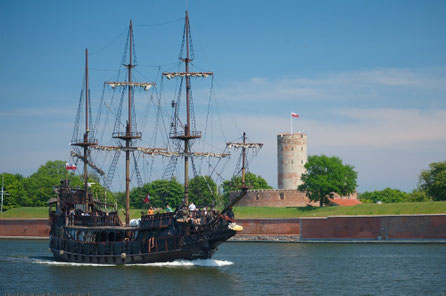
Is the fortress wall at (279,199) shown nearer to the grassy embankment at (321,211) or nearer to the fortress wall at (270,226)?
the grassy embankment at (321,211)

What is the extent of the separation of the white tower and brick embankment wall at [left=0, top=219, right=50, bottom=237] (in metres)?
31.9

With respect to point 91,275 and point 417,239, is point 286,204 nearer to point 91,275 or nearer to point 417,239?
point 417,239

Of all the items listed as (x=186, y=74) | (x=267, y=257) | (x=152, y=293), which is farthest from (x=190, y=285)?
(x=186, y=74)

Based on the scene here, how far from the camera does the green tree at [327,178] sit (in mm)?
78500

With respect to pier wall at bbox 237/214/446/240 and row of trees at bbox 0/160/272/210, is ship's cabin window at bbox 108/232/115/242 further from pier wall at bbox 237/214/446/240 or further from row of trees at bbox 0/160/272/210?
row of trees at bbox 0/160/272/210

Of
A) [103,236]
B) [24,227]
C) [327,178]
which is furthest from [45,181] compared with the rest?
[103,236]

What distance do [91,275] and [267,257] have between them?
1626 cm

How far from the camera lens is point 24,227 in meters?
80.6

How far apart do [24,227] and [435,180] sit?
48.0 metres

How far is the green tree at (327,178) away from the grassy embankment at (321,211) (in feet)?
13.5

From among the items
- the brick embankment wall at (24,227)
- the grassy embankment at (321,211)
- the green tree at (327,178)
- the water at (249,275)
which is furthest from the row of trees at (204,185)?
the water at (249,275)

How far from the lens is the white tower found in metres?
91.2

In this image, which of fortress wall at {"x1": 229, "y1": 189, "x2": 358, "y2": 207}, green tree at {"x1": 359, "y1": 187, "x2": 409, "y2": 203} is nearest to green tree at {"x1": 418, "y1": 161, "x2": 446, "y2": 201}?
fortress wall at {"x1": 229, "y1": 189, "x2": 358, "y2": 207}

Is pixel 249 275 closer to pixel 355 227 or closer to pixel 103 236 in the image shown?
pixel 103 236
